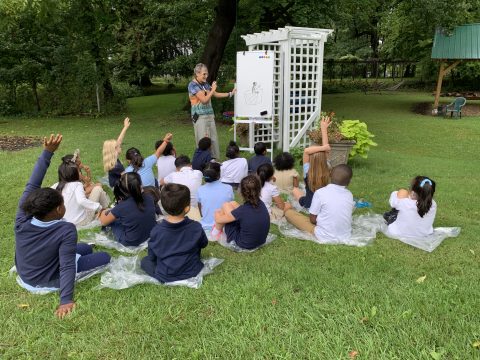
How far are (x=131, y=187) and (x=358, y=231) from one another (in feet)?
8.05

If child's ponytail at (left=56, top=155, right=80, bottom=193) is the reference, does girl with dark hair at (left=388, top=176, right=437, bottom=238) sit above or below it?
below

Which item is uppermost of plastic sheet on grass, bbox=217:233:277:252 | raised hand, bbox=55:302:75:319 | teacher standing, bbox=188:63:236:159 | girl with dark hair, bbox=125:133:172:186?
teacher standing, bbox=188:63:236:159

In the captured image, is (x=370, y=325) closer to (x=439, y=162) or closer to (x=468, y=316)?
(x=468, y=316)

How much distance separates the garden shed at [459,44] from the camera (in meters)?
14.0

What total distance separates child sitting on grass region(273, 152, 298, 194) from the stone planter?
5.17 ft

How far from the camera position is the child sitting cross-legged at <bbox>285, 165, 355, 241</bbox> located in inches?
155

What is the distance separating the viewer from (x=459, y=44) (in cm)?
1434

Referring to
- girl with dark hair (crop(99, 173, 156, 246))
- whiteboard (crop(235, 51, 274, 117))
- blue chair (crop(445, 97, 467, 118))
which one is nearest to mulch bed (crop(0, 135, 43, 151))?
whiteboard (crop(235, 51, 274, 117))

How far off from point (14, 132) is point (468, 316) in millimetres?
11848

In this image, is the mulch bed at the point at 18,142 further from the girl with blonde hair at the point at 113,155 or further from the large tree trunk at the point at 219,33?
the large tree trunk at the point at 219,33

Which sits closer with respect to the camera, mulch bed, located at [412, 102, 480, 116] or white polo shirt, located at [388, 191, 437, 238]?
white polo shirt, located at [388, 191, 437, 238]

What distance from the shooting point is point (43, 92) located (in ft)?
49.1

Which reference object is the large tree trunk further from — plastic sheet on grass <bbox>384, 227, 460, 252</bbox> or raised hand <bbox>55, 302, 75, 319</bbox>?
raised hand <bbox>55, 302, 75, 319</bbox>

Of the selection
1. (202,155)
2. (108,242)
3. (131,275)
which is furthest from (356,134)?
(131,275)
